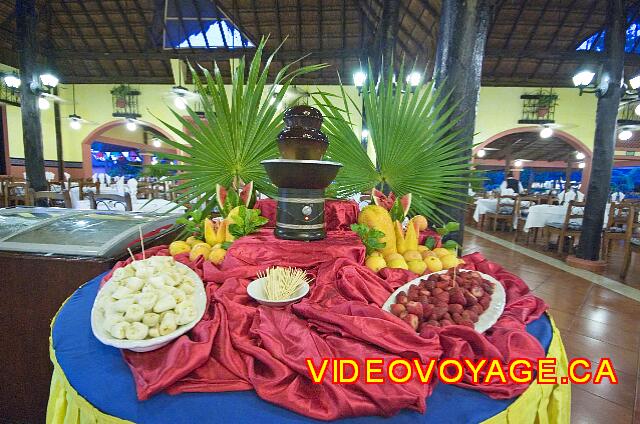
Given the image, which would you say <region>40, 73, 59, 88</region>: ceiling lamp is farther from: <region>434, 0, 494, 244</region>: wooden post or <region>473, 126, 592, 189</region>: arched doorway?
<region>473, 126, 592, 189</region>: arched doorway

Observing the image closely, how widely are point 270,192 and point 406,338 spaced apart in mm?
1423

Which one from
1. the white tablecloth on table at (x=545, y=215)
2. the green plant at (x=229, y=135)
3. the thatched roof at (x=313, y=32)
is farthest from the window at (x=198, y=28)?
the green plant at (x=229, y=135)

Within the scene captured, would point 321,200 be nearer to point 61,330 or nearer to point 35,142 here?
point 61,330

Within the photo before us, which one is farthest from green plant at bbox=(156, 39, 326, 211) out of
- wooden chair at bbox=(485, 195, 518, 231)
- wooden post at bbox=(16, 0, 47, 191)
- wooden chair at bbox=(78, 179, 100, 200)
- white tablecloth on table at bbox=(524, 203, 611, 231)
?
wooden chair at bbox=(485, 195, 518, 231)

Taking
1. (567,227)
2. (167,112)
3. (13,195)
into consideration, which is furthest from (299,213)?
(167,112)

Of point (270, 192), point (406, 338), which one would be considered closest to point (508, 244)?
point (270, 192)

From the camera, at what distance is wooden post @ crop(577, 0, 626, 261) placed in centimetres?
488

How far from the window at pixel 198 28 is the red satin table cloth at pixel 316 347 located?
423 inches

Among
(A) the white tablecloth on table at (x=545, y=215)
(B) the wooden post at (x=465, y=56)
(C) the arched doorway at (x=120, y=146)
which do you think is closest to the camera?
(B) the wooden post at (x=465, y=56)

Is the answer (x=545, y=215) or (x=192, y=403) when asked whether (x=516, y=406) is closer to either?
(x=192, y=403)

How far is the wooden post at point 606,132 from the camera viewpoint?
488cm

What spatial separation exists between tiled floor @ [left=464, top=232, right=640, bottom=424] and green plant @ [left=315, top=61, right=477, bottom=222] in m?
1.39

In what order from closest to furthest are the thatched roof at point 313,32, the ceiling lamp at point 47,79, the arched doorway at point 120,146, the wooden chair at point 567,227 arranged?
the wooden chair at point 567,227 < the ceiling lamp at point 47,79 < the thatched roof at point 313,32 < the arched doorway at point 120,146

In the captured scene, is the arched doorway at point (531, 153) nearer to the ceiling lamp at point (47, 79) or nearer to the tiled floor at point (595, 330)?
the tiled floor at point (595, 330)
